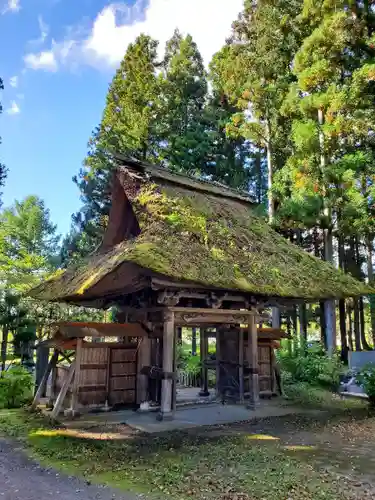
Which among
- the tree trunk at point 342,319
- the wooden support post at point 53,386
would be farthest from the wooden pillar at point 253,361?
the tree trunk at point 342,319

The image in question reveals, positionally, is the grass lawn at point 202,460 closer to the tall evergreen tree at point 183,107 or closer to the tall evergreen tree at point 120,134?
the tall evergreen tree at point 120,134

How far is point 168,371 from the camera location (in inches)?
343

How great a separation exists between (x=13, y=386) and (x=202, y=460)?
638 centimetres

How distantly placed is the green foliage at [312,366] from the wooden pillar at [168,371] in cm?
699

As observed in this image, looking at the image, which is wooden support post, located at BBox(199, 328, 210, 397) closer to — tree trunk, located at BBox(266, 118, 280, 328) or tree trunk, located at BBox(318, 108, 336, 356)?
tree trunk, located at BBox(318, 108, 336, 356)

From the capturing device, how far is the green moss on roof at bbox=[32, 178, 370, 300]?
8.32 m

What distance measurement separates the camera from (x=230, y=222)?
38.4 feet

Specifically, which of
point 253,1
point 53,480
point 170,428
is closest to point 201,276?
point 170,428

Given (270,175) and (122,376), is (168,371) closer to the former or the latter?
(122,376)

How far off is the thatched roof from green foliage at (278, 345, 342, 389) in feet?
12.8

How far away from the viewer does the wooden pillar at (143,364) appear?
977 centimetres

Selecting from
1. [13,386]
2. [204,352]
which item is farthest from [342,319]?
[13,386]

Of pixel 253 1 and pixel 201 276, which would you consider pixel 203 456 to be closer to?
pixel 201 276

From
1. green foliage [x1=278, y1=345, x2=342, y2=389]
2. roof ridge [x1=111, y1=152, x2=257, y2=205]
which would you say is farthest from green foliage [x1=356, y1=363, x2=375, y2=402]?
roof ridge [x1=111, y1=152, x2=257, y2=205]
